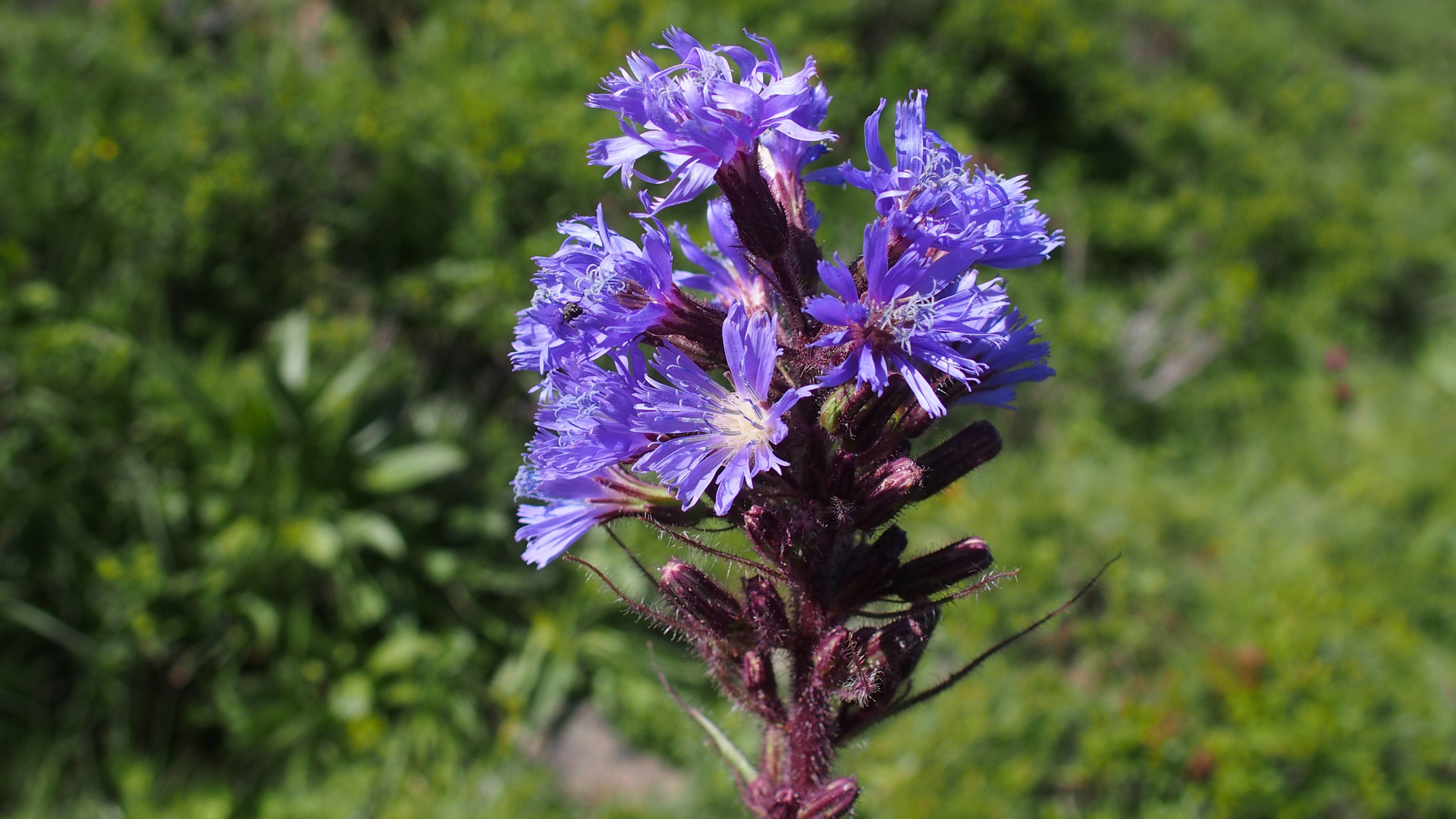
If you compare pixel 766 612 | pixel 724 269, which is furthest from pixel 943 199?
pixel 766 612

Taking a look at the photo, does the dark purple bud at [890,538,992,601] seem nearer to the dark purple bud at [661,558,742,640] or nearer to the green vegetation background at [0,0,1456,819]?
the dark purple bud at [661,558,742,640]

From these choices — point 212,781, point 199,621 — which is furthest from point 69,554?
point 212,781

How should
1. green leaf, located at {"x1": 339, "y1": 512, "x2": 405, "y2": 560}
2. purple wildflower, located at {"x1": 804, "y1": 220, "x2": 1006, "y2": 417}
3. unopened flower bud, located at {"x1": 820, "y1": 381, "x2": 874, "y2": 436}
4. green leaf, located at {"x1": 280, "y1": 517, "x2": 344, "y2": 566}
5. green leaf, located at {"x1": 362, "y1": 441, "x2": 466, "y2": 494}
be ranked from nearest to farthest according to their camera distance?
Result: purple wildflower, located at {"x1": 804, "y1": 220, "x2": 1006, "y2": 417} → unopened flower bud, located at {"x1": 820, "y1": 381, "x2": 874, "y2": 436} → green leaf, located at {"x1": 280, "y1": 517, "x2": 344, "y2": 566} → green leaf, located at {"x1": 339, "y1": 512, "x2": 405, "y2": 560} → green leaf, located at {"x1": 362, "y1": 441, "x2": 466, "y2": 494}

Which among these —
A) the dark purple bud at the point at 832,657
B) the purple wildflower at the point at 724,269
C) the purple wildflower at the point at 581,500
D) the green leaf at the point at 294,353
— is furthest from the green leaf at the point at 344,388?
the dark purple bud at the point at 832,657

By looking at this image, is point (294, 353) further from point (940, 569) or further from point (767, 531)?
point (940, 569)

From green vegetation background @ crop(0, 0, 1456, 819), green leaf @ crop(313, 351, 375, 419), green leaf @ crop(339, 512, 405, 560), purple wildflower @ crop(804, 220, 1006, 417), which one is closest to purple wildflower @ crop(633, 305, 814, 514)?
purple wildflower @ crop(804, 220, 1006, 417)

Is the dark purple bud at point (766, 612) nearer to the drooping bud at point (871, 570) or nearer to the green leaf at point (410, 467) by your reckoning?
the drooping bud at point (871, 570)

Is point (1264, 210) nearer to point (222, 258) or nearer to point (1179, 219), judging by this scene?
point (1179, 219)
